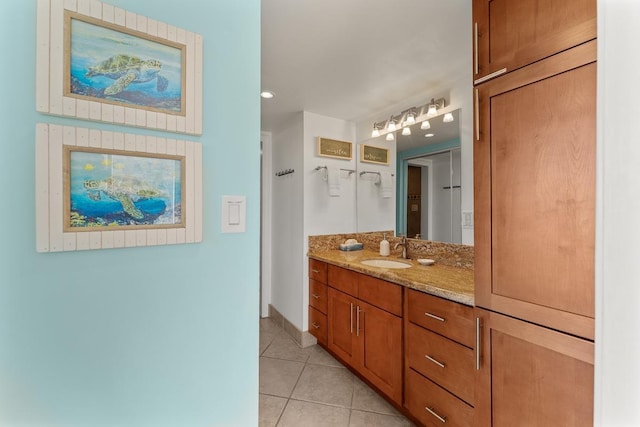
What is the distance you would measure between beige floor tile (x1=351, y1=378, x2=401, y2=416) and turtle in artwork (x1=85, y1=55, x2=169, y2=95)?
208 cm

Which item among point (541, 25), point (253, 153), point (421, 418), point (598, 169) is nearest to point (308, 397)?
point (421, 418)

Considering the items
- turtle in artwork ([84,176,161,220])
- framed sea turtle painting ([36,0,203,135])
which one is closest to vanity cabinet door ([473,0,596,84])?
framed sea turtle painting ([36,0,203,135])

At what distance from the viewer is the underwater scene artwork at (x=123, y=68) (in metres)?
0.70

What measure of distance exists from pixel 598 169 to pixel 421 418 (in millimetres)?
1616

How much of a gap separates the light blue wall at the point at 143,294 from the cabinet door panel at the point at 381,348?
984 mm

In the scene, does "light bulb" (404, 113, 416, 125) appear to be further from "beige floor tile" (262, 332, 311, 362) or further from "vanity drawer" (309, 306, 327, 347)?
"beige floor tile" (262, 332, 311, 362)

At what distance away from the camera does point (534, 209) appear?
945 mm

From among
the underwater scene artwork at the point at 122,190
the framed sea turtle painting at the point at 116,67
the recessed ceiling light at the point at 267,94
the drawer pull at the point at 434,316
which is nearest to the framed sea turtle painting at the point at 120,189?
the underwater scene artwork at the point at 122,190

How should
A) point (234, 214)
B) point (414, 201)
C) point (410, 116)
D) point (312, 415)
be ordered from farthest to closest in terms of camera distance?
point (414, 201) → point (410, 116) → point (312, 415) → point (234, 214)

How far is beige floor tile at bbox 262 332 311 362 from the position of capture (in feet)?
7.76

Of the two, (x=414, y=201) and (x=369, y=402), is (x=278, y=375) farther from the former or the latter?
(x=414, y=201)

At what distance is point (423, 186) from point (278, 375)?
2.04 metres

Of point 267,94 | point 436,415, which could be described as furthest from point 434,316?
point 267,94

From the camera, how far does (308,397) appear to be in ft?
6.01
